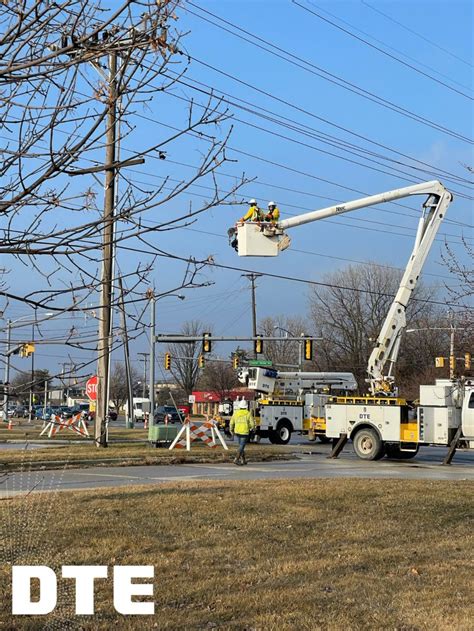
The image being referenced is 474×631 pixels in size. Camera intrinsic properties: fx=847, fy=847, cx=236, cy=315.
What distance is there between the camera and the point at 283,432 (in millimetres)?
35000

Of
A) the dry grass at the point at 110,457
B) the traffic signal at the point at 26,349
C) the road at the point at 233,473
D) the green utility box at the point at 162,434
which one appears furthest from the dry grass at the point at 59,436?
the traffic signal at the point at 26,349

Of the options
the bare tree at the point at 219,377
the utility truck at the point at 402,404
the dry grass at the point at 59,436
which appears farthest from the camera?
the bare tree at the point at 219,377

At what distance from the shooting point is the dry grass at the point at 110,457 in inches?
806

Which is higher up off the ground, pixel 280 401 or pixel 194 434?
pixel 280 401

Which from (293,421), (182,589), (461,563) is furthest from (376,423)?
(182,589)

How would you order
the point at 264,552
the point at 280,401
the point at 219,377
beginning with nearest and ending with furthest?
the point at 264,552, the point at 280,401, the point at 219,377

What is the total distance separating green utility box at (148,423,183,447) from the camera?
28.5 metres

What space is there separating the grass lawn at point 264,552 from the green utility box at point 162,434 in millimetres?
14954

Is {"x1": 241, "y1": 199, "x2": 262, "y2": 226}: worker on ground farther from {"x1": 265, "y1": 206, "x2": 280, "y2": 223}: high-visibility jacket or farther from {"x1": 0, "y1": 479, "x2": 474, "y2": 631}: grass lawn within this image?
{"x1": 0, "y1": 479, "x2": 474, "y2": 631}: grass lawn

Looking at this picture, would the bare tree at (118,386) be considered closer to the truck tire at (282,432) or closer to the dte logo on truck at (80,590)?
the truck tire at (282,432)

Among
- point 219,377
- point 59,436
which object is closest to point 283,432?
point 59,436

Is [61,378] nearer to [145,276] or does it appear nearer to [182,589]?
[145,276]

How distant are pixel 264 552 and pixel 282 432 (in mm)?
26542

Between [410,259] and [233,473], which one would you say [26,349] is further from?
[410,259]
